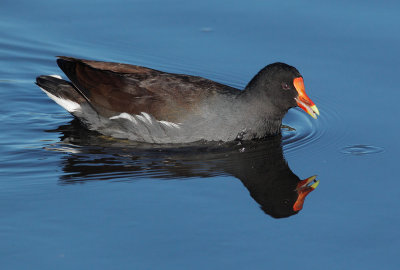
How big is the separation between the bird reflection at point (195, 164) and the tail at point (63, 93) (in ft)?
0.87

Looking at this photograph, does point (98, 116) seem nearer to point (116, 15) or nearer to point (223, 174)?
point (223, 174)

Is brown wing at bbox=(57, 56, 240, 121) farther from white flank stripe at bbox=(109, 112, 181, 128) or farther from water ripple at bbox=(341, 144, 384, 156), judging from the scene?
water ripple at bbox=(341, 144, 384, 156)

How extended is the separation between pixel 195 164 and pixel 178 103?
758mm

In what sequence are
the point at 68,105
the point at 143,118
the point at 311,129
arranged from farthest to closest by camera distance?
the point at 311,129 < the point at 68,105 < the point at 143,118

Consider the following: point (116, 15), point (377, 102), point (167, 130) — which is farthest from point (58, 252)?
point (116, 15)

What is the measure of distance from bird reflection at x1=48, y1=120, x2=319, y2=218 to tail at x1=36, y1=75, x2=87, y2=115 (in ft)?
0.87

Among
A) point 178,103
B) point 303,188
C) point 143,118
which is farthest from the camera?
point 143,118

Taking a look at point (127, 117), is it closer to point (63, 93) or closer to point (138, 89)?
point (138, 89)

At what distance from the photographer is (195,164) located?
6840mm

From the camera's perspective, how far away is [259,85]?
7.52 meters

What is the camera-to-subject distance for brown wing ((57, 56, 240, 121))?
7.30m

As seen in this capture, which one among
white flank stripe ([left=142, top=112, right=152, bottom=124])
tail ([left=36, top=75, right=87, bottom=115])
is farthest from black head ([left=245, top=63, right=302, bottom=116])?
tail ([left=36, top=75, right=87, bottom=115])

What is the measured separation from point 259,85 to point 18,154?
8.20ft

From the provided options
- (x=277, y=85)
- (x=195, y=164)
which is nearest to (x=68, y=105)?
(x=195, y=164)
